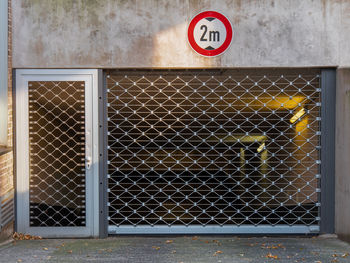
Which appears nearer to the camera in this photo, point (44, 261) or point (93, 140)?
point (44, 261)

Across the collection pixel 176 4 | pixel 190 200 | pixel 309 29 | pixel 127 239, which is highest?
pixel 176 4

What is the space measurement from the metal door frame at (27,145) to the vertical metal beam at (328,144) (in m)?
3.20

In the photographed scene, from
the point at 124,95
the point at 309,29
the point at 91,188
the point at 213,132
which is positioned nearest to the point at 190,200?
the point at 213,132

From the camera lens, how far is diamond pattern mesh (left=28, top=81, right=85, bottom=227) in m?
5.49

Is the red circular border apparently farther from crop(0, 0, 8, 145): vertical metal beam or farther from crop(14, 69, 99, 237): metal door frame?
crop(0, 0, 8, 145): vertical metal beam

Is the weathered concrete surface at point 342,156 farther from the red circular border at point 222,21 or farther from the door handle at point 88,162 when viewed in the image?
the door handle at point 88,162

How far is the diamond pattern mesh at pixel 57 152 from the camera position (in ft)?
18.0

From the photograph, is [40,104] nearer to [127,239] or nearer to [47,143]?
[47,143]

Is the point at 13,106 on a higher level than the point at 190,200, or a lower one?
higher

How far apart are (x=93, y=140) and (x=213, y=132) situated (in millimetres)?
1709

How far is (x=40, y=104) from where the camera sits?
552cm

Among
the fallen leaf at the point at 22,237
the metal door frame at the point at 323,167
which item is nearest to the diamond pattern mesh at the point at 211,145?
the metal door frame at the point at 323,167

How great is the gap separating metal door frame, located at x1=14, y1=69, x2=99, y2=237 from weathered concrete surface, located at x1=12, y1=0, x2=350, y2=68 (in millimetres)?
208

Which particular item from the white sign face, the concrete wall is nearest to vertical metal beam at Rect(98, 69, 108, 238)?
the concrete wall
